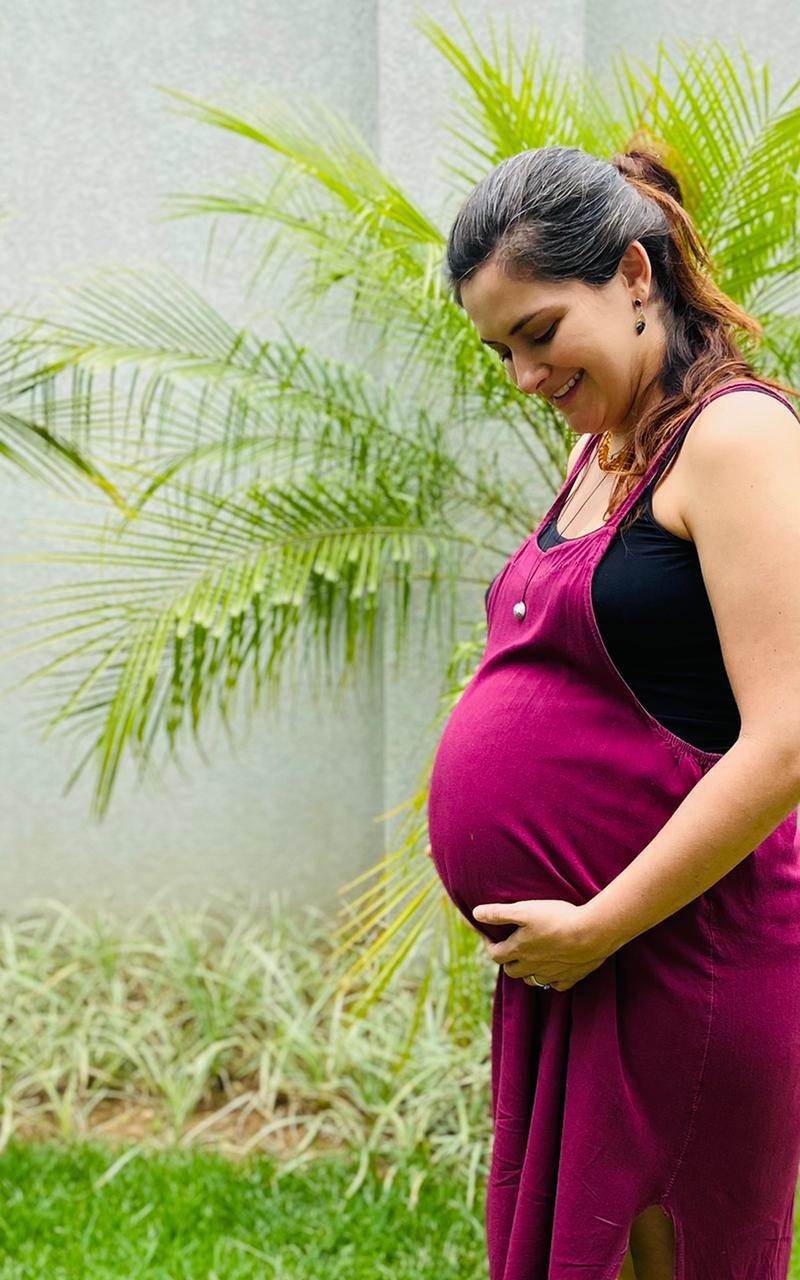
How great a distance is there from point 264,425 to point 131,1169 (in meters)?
1.84

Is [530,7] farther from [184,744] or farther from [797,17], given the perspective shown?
[184,744]

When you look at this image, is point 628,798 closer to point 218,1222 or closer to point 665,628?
point 665,628

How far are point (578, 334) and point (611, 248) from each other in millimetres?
98

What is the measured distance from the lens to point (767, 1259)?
145 cm

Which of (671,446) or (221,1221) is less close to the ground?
(671,446)

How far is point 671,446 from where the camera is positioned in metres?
1.32

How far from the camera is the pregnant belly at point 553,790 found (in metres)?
1.37

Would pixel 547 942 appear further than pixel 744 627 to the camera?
Yes

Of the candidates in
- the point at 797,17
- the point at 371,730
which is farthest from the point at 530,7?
the point at 371,730

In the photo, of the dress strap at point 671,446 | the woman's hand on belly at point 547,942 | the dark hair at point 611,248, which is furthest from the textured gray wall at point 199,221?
the woman's hand on belly at point 547,942

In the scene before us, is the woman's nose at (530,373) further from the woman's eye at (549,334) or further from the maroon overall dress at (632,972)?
the maroon overall dress at (632,972)

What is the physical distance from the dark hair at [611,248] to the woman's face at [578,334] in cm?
2

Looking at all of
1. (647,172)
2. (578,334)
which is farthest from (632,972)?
(647,172)

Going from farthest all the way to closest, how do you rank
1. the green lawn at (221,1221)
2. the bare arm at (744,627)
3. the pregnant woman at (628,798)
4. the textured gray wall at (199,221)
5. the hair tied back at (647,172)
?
the textured gray wall at (199,221) < the green lawn at (221,1221) < the hair tied back at (647,172) < the pregnant woman at (628,798) < the bare arm at (744,627)
